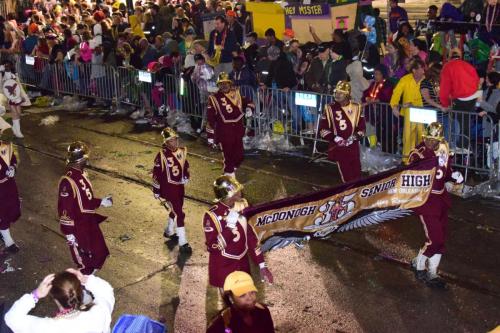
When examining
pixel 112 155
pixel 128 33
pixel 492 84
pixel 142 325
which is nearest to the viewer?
pixel 142 325

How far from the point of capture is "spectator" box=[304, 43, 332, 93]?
1526 centimetres

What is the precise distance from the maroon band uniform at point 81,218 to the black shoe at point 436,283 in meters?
3.94

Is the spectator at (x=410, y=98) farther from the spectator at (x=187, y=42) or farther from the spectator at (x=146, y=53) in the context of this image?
the spectator at (x=146, y=53)

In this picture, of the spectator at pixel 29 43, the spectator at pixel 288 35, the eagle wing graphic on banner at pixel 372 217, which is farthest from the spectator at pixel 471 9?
the spectator at pixel 29 43

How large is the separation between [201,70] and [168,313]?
8.28 m

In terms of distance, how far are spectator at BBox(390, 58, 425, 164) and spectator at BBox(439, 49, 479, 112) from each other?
1.28ft

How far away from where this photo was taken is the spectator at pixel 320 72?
601 inches

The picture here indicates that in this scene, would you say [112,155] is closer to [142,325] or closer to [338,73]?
[338,73]

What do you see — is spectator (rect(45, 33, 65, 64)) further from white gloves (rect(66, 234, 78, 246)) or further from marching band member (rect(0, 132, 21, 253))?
white gloves (rect(66, 234, 78, 246))

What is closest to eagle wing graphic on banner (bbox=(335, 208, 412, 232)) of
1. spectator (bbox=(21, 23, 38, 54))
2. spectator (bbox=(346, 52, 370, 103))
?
spectator (bbox=(346, 52, 370, 103))

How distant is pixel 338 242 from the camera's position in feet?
35.8

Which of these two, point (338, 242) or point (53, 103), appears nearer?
point (338, 242)

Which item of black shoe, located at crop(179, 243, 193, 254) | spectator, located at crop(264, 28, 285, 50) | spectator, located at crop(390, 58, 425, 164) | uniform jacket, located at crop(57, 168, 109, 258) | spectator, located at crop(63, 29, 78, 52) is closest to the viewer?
uniform jacket, located at crop(57, 168, 109, 258)

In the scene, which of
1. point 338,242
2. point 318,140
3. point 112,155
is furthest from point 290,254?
point 112,155
